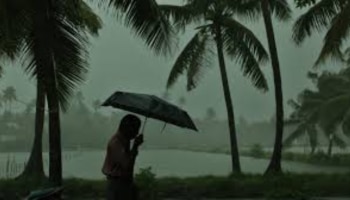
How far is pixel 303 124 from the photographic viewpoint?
1791 inches

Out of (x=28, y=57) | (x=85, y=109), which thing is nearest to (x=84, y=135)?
(x=85, y=109)

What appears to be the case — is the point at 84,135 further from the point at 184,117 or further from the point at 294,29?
the point at 184,117

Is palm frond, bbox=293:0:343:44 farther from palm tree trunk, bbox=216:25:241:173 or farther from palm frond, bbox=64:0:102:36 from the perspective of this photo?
palm frond, bbox=64:0:102:36

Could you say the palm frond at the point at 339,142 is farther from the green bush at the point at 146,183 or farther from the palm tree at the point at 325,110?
the green bush at the point at 146,183

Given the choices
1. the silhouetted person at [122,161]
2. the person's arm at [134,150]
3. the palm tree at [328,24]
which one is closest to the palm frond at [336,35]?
the palm tree at [328,24]

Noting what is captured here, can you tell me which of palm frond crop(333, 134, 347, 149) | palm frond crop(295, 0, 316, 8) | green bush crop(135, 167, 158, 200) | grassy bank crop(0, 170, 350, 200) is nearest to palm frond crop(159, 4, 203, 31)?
grassy bank crop(0, 170, 350, 200)

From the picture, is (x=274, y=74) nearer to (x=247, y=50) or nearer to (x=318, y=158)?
(x=247, y=50)

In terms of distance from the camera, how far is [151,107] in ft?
29.6

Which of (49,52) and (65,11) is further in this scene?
(65,11)

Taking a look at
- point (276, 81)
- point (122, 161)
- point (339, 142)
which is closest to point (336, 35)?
point (276, 81)

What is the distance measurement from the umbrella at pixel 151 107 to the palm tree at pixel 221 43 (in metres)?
13.3

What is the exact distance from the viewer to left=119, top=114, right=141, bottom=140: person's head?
836cm

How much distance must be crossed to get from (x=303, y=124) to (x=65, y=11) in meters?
35.5

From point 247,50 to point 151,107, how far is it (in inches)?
580
